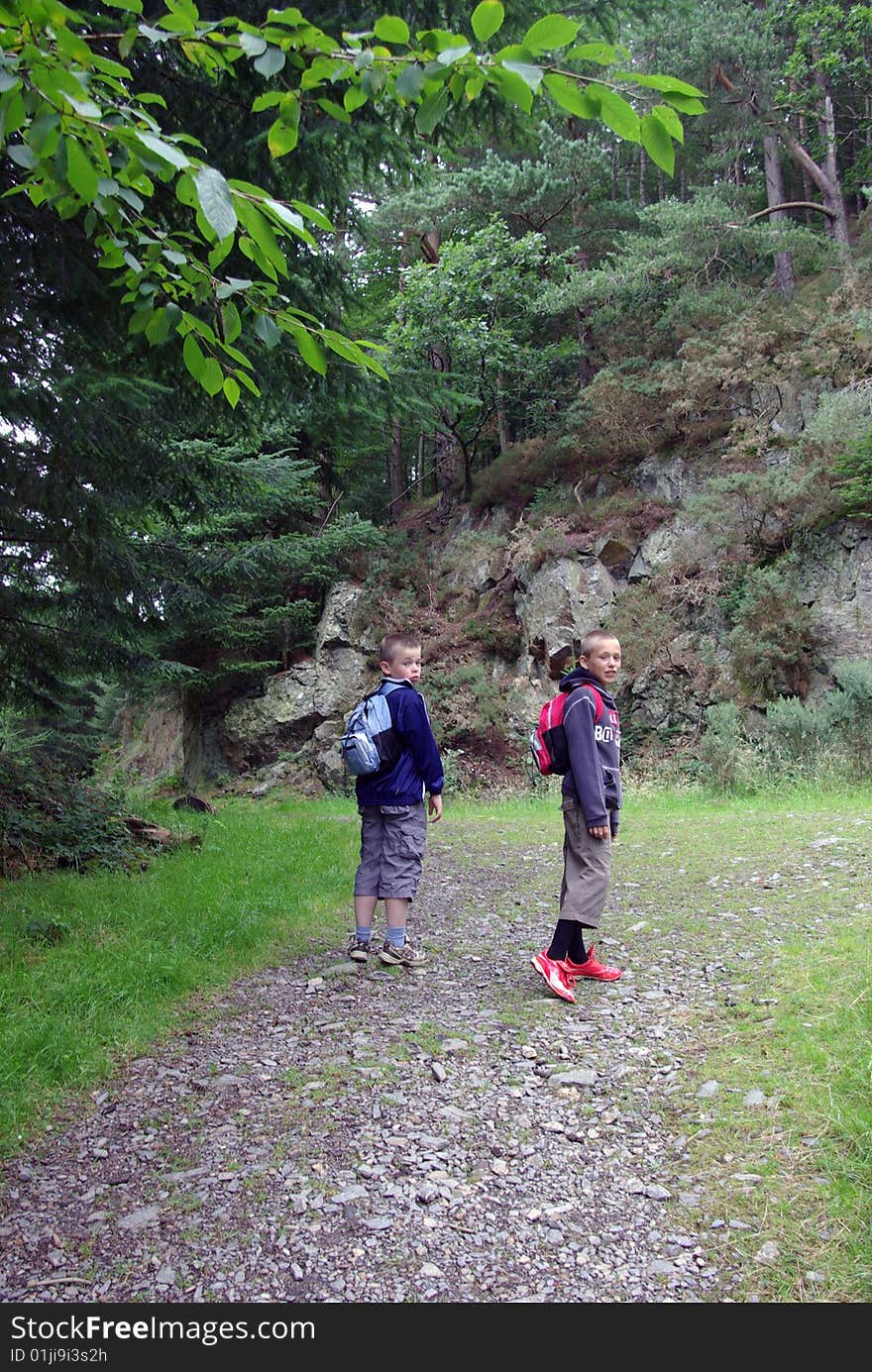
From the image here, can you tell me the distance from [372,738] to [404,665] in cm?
52

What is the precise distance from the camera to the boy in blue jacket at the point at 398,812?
16.5ft

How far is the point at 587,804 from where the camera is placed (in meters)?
4.45

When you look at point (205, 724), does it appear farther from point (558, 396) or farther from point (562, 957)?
point (562, 957)

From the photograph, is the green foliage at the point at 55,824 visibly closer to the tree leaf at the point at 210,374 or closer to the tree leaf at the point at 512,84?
the tree leaf at the point at 210,374

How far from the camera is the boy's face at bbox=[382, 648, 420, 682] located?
5.13m

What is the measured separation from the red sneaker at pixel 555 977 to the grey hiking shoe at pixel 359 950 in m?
1.16

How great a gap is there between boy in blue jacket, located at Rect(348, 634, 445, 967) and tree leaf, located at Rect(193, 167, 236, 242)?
11.5 feet

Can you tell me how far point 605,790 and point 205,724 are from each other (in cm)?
1843

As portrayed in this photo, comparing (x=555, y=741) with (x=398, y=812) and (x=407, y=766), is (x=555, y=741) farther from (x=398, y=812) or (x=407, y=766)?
(x=398, y=812)

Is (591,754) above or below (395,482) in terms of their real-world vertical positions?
below

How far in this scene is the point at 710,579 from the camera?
1611 centimetres

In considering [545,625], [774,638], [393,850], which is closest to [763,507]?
[774,638]

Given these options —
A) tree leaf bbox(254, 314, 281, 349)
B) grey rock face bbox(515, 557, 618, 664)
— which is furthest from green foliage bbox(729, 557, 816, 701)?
tree leaf bbox(254, 314, 281, 349)
